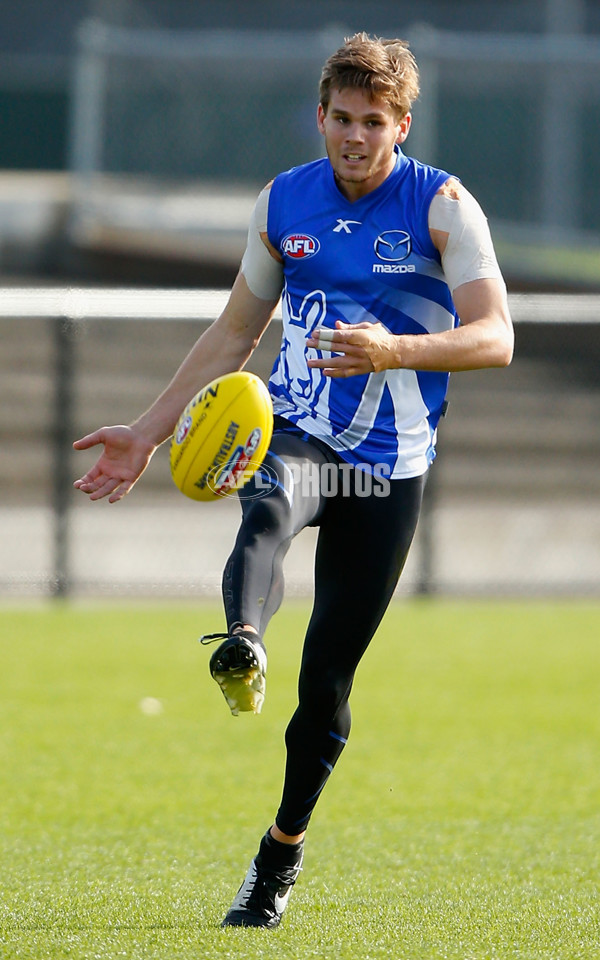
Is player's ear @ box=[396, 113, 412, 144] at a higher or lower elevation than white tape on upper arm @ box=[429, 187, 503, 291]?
higher

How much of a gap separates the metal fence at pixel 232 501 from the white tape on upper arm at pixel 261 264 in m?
6.01

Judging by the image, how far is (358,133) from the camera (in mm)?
3355

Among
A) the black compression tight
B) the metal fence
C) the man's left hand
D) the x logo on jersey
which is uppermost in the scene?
the x logo on jersey

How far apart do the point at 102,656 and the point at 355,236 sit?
4.86 meters

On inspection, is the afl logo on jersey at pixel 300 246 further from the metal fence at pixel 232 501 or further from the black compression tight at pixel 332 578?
the metal fence at pixel 232 501

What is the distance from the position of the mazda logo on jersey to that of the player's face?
16 centimetres

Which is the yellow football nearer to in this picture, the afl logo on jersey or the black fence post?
the afl logo on jersey

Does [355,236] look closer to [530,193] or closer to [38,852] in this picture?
[38,852]

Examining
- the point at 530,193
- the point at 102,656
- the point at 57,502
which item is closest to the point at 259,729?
the point at 102,656

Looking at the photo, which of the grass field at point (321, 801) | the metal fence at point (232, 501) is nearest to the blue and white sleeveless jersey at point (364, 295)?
the grass field at point (321, 801)

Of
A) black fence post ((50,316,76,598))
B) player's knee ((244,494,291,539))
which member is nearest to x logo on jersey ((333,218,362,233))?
player's knee ((244,494,291,539))

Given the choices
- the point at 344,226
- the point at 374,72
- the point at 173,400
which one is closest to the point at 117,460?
the point at 173,400

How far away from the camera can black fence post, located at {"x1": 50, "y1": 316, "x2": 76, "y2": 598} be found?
9.81 m

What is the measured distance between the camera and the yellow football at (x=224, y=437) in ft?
10.0
